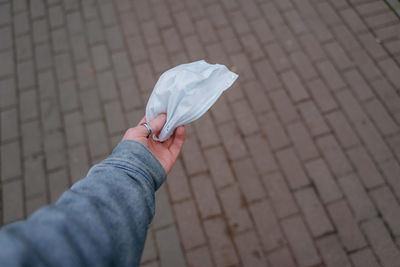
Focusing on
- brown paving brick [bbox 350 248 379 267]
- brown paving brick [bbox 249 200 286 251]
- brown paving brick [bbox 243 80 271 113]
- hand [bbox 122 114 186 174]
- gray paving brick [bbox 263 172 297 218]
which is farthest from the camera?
brown paving brick [bbox 243 80 271 113]

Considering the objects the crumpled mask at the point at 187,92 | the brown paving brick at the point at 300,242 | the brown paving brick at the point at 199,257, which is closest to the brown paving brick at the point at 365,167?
the brown paving brick at the point at 300,242

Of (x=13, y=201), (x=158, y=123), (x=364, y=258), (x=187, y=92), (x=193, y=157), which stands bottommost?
(x=364, y=258)

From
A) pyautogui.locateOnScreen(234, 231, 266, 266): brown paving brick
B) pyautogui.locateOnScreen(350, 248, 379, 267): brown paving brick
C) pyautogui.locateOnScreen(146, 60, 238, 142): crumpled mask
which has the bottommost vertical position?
pyautogui.locateOnScreen(350, 248, 379, 267): brown paving brick

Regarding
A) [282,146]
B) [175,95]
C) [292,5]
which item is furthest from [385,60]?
[175,95]

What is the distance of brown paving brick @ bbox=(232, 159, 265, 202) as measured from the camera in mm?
2662

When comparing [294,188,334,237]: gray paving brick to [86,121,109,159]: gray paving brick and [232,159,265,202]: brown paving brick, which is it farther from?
[86,121,109,159]: gray paving brick

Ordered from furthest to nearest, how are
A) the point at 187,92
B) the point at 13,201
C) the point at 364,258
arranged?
the point at 13,201 < the point at 364,258 < the point at 187,92

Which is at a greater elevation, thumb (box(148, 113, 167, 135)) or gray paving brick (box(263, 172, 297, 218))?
thumb (box(148, 113, 167, 135))

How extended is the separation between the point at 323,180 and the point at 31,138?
303 centimetres

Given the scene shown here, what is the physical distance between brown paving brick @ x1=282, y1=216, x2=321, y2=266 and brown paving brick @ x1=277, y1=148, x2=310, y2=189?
0.33 meters

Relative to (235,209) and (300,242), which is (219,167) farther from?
(300,242)

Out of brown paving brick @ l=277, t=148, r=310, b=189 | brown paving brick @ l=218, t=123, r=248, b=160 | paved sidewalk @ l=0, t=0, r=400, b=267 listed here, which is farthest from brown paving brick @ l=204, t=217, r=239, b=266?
brown paving brick @ l=277, t=148, r=310, b=189

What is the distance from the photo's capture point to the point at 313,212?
2574 millimetres

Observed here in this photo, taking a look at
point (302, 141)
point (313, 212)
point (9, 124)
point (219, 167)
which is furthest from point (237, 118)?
point (9, 124)
